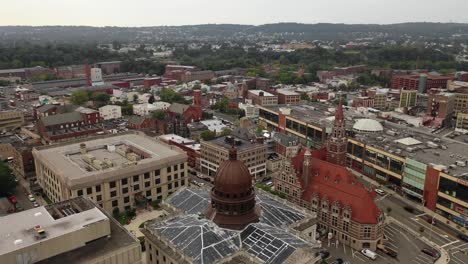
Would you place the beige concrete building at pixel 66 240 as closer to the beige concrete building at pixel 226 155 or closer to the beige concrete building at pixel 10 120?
the beige concrete building at pixel 226 155

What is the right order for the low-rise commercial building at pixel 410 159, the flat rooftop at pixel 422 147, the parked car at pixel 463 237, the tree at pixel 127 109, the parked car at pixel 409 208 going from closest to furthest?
1. the parked car at pixel 463 237
2. the low-rise commercial building at pixel 410 159
3. the parked car at pixel 409 208
4. the flat rooftop at pixel 422 147
5. the tree at pixel 127 109

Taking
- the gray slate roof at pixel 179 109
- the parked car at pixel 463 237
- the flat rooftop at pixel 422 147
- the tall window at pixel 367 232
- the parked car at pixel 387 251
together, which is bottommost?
the parked car at pixel 463 237

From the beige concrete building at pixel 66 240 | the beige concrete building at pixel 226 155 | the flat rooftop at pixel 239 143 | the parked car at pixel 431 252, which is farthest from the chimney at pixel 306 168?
the beige concrete building at pixel 66 240

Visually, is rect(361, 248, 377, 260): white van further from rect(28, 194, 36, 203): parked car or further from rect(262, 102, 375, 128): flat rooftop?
rect(28, 194, 36, 203): parked car

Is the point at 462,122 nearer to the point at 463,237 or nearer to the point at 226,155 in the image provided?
the point at 463,237

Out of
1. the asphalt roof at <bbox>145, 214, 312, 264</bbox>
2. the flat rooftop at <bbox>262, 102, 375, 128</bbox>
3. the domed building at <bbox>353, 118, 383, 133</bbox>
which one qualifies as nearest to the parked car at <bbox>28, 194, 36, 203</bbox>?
the asphalt roof at <bbox>145, 214, 312, 264</bbox>

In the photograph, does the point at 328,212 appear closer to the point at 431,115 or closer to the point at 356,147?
the point at 356,147
